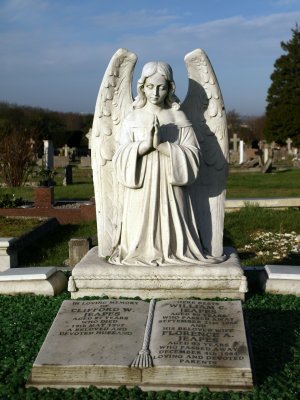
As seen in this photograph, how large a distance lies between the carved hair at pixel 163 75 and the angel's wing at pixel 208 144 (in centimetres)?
23

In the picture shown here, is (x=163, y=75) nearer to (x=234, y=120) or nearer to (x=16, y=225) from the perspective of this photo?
(x=16, y=225)

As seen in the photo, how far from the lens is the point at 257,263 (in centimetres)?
904

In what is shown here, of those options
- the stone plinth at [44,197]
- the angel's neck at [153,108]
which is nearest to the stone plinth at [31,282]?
the angel's neck at [153,108]

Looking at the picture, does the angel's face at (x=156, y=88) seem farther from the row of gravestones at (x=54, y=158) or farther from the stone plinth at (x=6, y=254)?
the row of gravestones at (x=54, y=158)

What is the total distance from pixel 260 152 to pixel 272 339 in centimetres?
2983

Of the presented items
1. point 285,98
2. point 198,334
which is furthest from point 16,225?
point 285,98

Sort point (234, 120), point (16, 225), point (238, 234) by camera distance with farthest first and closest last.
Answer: point (234, 120) < point (16, 225) < point (238, 234)

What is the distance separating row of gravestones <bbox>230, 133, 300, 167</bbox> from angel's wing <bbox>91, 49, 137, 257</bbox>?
24952mm

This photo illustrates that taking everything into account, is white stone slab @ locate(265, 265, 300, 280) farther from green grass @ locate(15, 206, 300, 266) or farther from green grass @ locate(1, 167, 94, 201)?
green grass @ locate(1, 167, 94, 201)

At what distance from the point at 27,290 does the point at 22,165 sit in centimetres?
1593

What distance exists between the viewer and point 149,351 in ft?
13.3

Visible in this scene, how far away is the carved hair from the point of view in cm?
548

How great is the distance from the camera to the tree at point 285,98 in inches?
1876

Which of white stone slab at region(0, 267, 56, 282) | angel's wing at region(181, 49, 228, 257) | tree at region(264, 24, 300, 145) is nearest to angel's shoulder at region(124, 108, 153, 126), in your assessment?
angel's wing at region(181, 49, 228, 257)
